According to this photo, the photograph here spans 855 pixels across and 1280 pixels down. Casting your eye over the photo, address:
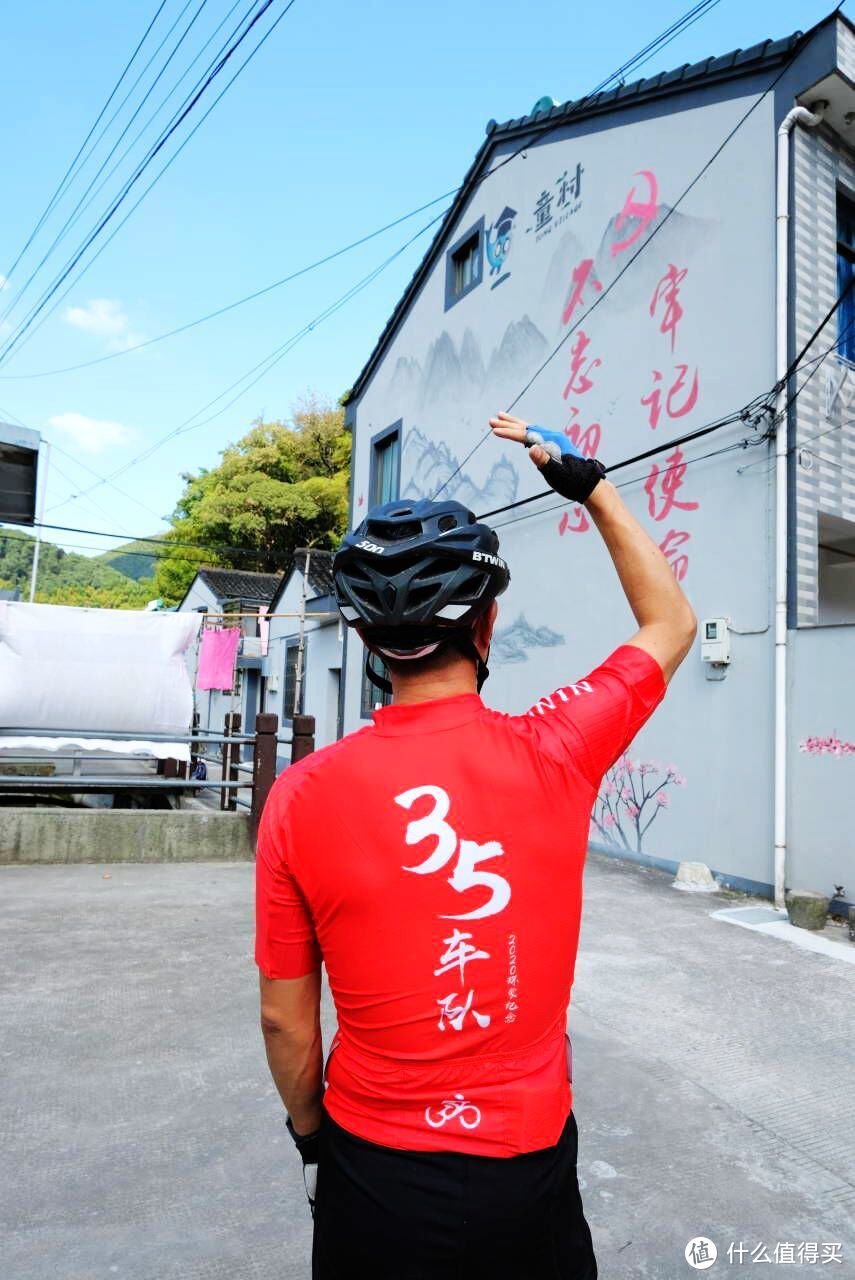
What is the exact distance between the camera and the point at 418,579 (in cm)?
143

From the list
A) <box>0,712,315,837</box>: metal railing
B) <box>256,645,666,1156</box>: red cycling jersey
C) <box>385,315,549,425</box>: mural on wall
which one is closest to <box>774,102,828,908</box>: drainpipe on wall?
<box>385,315,549,425</box>: mural on wall

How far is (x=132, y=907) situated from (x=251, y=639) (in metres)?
17.5

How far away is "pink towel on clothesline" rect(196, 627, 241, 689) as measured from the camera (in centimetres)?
1274

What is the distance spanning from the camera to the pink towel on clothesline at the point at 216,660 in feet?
41.8

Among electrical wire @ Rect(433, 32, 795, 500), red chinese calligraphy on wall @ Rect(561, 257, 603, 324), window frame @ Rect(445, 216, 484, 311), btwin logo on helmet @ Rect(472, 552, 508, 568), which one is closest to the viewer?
btwin logo on helmet @ Rect(472, 552, 508, 568)

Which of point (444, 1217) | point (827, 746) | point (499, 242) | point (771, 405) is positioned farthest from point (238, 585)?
point (444, 1217)

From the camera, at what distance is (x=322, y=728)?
58.7 feet

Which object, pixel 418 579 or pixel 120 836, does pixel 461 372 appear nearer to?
pixel 120 836

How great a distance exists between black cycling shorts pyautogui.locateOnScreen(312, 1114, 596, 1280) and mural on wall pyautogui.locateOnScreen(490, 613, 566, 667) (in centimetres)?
914

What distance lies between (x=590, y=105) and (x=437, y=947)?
459 inches

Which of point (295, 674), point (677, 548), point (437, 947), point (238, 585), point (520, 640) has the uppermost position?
point (238, 585)

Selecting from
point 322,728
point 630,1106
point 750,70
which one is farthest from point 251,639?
point 630,1106

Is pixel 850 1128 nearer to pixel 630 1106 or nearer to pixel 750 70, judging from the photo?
pixel 630 1106

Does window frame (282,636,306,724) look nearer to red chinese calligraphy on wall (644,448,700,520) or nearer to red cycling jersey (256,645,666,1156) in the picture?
red chinese calligraphy on wall (644,448,700,520)
